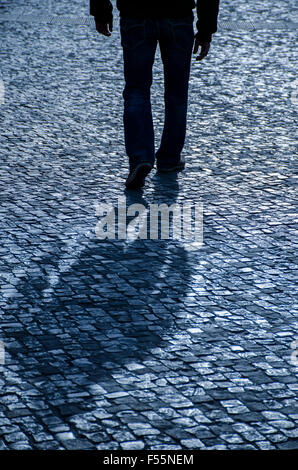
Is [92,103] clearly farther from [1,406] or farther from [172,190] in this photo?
[1,406]

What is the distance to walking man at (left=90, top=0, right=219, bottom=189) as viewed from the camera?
5707mm

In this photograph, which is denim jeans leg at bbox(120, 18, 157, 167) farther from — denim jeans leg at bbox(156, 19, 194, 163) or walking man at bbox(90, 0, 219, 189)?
denim jeans leg at bbox(156, 19, 194, 163)

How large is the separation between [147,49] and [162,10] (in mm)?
242

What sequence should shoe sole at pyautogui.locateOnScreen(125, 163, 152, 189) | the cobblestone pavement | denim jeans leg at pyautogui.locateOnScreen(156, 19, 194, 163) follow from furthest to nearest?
denim jeans leg at pyautogui.locateOnScreen(156, 19, 194, 163) → shoe sole at pyautogui.locateOnScreen(125, 163, 152, 189) → the cobblestone pavement

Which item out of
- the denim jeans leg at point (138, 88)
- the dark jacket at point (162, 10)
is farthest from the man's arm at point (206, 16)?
the denim jeans leg at point (138, 88)

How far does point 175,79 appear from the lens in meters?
5.93

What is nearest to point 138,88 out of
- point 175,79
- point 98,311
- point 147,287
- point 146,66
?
point 146,66

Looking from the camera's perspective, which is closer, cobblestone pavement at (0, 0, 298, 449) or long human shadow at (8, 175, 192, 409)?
cobblestone pavement at (0, 0, 298, 449)

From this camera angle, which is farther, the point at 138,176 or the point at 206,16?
the point at 206,16

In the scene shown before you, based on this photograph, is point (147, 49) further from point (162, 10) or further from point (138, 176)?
point (138, 176)

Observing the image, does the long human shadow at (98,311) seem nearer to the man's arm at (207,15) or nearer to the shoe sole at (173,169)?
the shoe sole at (173,169)

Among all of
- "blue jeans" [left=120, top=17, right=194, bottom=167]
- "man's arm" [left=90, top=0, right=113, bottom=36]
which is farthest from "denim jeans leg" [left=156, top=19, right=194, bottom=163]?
"man's arm" [left=90, top=0, right=113, bottom=36]
